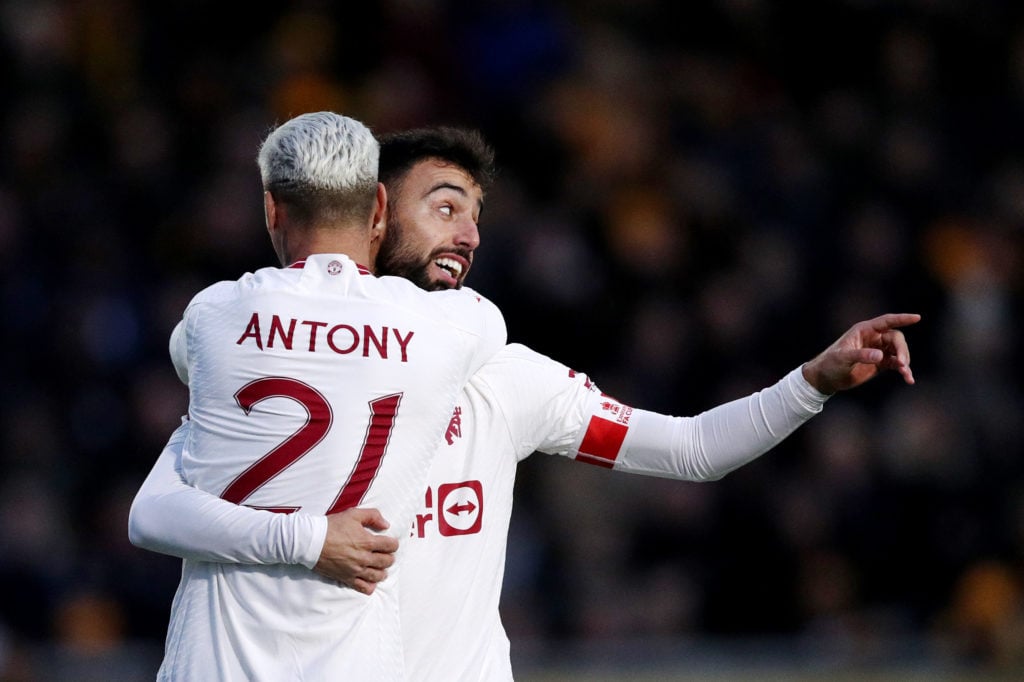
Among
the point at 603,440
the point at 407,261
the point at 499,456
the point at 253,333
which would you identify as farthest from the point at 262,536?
the point at 407,261

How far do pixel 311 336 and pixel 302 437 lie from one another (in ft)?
0.76

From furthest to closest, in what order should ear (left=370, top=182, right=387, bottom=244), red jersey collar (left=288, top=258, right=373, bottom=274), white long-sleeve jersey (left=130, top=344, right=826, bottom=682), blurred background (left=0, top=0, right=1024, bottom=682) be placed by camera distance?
1. blurred background (left=0, top=0, right=1024, bottom=682)
2. white long-sleeve jersey (left=130, top=344, right=826, bottom=682)
3. ear (left=370, top=182, right=387, bottom=244)
4. red jersey collar (left=288, top=258, right=373, bottom=274)

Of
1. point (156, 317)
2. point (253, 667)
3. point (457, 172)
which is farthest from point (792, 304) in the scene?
point (253, 667)

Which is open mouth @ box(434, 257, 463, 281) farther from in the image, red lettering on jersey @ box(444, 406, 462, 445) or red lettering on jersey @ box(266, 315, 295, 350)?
red lettering on jersey @ box(266, 315, 295, 350)

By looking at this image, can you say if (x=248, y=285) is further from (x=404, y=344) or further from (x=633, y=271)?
(x=633, y=271)

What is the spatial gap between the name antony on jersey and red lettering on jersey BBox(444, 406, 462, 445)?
0.55 meters

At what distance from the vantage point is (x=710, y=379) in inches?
363

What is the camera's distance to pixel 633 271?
33.1 ft

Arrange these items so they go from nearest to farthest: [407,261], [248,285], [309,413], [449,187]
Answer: [309,413] → [248,285] → [407,261] → [449,187]

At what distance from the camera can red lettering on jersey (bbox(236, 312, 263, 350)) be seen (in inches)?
135

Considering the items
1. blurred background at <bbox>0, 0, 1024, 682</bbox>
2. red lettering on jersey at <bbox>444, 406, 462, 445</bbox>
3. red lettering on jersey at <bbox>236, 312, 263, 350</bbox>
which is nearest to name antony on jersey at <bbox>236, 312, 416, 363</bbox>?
red lettering on jersey at <bbox>236, 312, 263, 350</bbox>

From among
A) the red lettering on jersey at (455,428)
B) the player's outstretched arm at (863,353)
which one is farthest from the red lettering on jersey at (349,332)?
the player's outstretched arm at (863,353)

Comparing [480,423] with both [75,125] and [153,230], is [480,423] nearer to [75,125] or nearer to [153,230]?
[153,230]

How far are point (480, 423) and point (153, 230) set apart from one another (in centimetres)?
721
